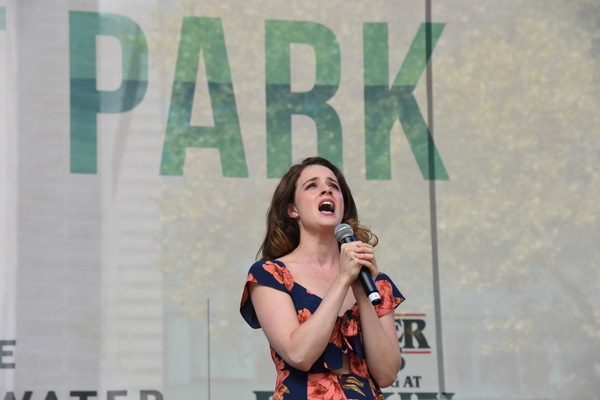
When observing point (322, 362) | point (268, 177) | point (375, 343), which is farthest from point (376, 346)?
point (268, 177)

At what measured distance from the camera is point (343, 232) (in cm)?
227

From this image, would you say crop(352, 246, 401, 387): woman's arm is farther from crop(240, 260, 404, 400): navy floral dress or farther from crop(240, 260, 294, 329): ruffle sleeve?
crop(240, 260, 294, 329): ruffle sleeve

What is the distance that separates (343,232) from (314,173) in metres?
0.30

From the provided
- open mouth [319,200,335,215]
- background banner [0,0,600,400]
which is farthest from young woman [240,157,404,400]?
background banner [0,0,600,400]

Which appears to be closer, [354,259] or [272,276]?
[354,259]

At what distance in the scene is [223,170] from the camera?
397 cm

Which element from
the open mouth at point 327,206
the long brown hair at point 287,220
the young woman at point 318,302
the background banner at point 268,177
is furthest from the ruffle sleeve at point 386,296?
the background banner at point 268,177

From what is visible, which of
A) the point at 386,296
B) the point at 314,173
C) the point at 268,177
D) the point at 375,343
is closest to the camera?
the point at 375,343

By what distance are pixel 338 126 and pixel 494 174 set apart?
77 cm

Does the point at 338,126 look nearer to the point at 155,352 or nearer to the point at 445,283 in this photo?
the point at 445,283

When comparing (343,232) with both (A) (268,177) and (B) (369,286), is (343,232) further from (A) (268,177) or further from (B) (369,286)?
(A) (268,177)

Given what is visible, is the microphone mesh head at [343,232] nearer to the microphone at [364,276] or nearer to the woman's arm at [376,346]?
the microphone at [364,276]

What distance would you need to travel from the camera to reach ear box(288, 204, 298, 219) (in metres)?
2.52

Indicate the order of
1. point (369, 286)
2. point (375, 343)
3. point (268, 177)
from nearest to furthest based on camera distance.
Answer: point (369, 286) < point (375, 343) < point (268, 177)
